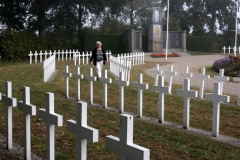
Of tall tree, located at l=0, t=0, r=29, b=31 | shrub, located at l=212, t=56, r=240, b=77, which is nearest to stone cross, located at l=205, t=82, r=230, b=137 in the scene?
shrub, located at l=212, t=56, r=240, b=77

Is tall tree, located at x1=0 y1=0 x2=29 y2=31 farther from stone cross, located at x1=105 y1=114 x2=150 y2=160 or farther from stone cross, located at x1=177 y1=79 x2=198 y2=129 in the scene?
stone cross, located at x1=105 y1=114 x2=150 y2=160

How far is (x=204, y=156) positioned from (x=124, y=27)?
42.4 m

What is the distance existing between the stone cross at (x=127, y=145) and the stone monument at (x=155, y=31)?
38.4 metres

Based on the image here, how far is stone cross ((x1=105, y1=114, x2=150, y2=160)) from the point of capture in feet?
9.30

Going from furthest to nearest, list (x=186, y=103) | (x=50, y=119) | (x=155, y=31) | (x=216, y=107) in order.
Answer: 1. (x=155, y=31)
2. (x=186, y=103)
3. (x=216, y=107)
4. (x=50, y=119)

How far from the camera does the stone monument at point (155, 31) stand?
41.1 metres

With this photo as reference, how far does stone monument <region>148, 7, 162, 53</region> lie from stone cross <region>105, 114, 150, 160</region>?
126 ft

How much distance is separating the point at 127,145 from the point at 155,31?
3902 centimetres

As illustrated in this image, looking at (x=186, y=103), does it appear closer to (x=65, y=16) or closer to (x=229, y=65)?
(x=229, y=65)

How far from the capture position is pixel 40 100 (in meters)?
9.88

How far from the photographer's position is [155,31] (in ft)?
136

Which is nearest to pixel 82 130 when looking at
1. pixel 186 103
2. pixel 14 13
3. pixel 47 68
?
pixel 186 103

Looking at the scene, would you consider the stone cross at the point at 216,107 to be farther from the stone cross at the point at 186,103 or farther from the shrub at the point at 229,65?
the shrub at the point at 229,65

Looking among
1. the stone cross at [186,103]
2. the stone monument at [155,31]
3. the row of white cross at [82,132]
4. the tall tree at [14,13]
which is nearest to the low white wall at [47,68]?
the stone cross at [186,103]
